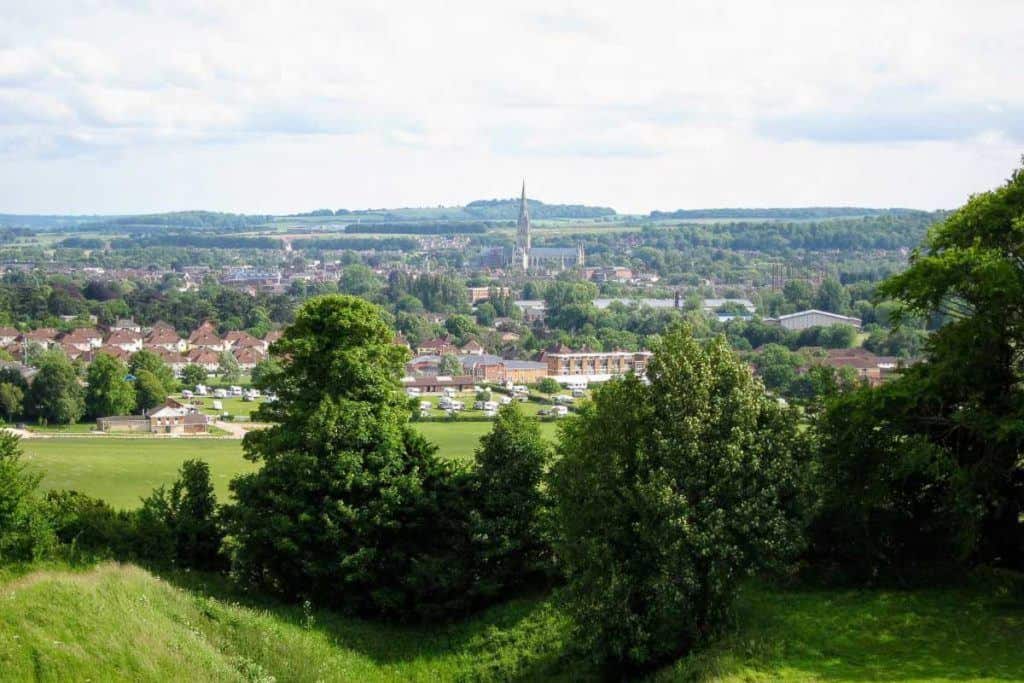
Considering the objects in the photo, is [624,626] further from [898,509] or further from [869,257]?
[869,257]

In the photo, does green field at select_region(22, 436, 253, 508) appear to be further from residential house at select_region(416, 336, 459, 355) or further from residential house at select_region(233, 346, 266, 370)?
residential house at select_region(416, 336, 459, 355)

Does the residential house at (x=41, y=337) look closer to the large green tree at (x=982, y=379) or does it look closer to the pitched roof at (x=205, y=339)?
the pitched roof at (x=205, y=339)

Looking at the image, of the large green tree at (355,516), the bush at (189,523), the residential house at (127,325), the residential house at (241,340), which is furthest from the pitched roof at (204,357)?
the large green tree at (355,516)

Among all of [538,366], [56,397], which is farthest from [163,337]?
[56,397]

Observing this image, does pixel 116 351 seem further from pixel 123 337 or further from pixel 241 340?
pixel 241 340

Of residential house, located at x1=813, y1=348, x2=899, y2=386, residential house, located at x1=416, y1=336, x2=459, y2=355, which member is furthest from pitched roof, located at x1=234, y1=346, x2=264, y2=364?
residential house, located at x1=813, y1=348, x2=899, y2=386

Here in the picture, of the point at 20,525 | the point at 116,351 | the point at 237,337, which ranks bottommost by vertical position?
the point at 237,337

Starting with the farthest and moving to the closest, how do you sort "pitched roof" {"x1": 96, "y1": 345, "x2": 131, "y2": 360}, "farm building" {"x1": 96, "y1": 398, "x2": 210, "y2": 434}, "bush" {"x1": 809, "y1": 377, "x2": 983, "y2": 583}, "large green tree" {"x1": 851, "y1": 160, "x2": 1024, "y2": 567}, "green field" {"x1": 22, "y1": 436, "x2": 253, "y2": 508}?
"pitched roof" {"x1": 96, "y1": 345, "x2": 131, "y2": 360} → "farm building" {"x1": 96, "y1": 398, "x2": 210, "y2": 434} → "green field" {"x1": 22, "y1": 436, "x2": 253, "y2": 508} → "bush" {"x1": 809, "y1": 377, "x2": 983, "y2": 583} → "large green tree" {"x1": 851, "y1": 160, "x2": 1024, "y2": 567}
